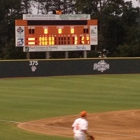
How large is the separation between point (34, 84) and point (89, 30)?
10410mm

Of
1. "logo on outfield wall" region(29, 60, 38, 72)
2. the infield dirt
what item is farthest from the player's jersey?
"logo on outfield wall" region(29, 60, 38, 72)

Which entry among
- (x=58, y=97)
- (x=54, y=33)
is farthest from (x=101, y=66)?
(x=58, y=97)

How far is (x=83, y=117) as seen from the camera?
13.1 metres

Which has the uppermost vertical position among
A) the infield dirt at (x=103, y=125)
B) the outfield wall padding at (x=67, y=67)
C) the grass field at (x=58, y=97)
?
the outfield wall padding at (x=67, y=67)

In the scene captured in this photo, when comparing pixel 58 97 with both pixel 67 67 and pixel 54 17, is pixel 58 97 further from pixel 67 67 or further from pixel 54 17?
pixel 54 17

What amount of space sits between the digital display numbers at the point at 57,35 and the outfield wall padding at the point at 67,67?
2242 mm

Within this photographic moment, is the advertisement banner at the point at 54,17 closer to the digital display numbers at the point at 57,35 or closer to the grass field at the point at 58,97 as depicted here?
the digital display numbers at the point at 57,35

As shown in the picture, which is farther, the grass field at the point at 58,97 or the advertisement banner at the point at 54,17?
the advertisement banner at the point at 54,17

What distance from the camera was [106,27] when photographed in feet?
234

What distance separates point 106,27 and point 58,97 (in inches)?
1631

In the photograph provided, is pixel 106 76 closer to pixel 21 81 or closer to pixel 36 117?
pixel 21 81

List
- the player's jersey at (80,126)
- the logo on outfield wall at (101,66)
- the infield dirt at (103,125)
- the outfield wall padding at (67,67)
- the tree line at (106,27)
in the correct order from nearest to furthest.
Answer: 1. the player's jersey at (80,126)
2. the infield dirt at (103,125)
3. the outfield wall padding at (67,67)
4. the logo on outfield wall at (101,66)
5. the tree line at (106,27)

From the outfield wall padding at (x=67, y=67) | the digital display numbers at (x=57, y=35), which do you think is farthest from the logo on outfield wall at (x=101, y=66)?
the digital display numbers at (x=57, y=35)

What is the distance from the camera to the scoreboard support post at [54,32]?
46.1 meters
